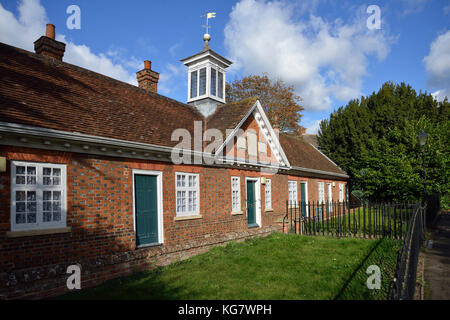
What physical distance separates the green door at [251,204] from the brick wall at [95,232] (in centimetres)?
268

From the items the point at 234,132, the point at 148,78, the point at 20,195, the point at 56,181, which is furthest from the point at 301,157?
the point at 20,195

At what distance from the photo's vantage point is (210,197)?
11648 mm

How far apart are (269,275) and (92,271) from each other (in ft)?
14.6

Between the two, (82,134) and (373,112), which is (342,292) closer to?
(82,134)

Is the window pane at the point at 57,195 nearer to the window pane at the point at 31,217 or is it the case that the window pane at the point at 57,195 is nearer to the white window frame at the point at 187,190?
the window pane at the point at 31,217

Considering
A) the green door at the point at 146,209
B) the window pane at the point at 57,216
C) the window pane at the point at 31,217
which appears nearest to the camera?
the window pane at the point at 31,217

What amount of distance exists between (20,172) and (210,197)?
6.45 metres

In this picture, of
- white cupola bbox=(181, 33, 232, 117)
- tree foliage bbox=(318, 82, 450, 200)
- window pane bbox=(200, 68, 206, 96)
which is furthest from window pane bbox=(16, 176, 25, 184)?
tree foliage bbox=(318, 82, 450, 200)

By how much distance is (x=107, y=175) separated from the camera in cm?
823

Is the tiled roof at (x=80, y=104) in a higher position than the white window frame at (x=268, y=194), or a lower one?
higher

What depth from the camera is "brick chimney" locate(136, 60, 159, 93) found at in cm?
1545

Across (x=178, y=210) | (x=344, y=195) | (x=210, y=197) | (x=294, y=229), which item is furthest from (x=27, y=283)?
(x=344, y=195)

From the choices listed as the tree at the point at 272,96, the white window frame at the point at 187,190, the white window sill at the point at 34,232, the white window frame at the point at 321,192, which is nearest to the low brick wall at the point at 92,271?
the white window sill at the point at 34,232

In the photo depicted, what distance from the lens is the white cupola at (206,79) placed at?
16.5 metres
